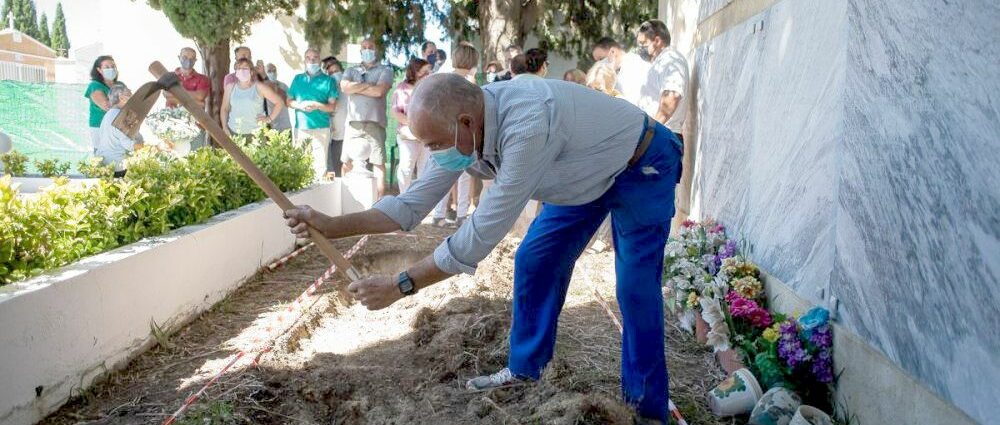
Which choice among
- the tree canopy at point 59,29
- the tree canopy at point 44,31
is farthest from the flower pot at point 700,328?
the tree canopy at point 59,29

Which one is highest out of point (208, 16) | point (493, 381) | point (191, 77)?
point (208, 16)

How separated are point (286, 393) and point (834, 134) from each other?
8.85 feet

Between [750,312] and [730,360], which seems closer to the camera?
[750,312]

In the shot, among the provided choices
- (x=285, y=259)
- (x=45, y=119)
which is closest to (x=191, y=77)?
(x=285, y=259)

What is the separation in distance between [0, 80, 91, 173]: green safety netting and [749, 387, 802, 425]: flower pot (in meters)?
13.6

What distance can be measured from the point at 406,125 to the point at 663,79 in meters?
3.19

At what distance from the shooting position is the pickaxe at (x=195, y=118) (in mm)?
3412

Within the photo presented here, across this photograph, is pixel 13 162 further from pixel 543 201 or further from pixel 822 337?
pixel 822 337

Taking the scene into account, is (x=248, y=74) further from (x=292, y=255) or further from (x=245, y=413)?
(x=245, y=413)

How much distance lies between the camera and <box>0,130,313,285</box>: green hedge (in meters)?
3.56

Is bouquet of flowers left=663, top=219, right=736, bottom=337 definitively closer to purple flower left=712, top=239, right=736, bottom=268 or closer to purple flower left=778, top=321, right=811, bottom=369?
purple flower left=712, top=239, right=736, bottom=268

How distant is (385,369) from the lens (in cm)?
406

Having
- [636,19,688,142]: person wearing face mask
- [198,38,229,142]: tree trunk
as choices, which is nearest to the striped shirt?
[636,19,688,142]: person wearing face mask

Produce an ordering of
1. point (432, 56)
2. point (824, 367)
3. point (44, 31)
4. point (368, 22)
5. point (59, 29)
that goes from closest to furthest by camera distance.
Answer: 1. point (824, 367)
2. point (432, 56)
3. point (368, 22)
4. point (44, 31)
5. point (59, 29)
